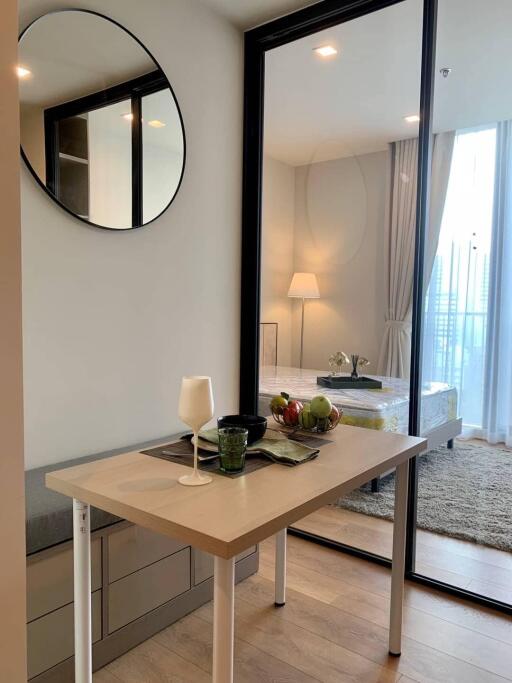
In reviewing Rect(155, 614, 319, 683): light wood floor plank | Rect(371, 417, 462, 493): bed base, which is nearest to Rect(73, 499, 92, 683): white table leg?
Rect(155, 614, 319, 683): light wood floor plank

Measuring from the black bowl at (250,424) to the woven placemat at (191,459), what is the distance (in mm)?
101

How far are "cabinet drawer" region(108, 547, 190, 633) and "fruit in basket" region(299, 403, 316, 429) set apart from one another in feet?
2.29

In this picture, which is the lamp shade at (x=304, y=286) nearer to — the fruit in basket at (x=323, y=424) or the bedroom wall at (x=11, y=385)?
the fruit in basket at (x=323, y=424)

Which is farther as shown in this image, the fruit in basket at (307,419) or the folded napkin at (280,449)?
the fruit in basket at (307,419)

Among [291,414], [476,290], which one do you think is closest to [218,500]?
[291,414]

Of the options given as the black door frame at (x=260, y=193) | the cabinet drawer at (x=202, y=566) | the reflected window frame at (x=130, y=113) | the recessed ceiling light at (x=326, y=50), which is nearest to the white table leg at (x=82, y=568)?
the cabinet drawer at (x=202, y=566)

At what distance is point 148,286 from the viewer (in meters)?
2.32

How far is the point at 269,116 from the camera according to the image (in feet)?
9.17

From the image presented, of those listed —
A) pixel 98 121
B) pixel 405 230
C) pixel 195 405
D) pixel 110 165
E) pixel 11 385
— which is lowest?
pixel 195 405

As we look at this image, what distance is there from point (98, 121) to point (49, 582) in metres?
1.68

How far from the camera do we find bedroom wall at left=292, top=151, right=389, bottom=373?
8.36ft

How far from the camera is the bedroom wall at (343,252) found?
255cm

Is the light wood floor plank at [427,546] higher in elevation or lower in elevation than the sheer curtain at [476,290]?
lower

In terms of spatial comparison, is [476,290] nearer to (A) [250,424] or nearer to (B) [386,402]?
(B) [386,402]
